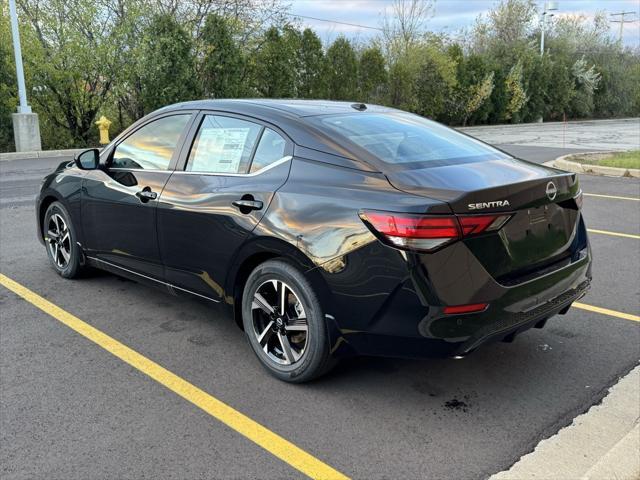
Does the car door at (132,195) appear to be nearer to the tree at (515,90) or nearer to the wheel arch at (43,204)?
the wheel arch at (43,204)

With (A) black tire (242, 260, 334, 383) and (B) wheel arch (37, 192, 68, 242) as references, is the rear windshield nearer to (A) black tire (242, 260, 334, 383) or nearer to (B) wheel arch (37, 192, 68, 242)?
(A) black tire (242, 260, 334, 383)

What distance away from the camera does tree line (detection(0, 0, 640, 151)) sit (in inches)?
779

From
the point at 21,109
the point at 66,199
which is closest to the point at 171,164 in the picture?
the point at 66,199

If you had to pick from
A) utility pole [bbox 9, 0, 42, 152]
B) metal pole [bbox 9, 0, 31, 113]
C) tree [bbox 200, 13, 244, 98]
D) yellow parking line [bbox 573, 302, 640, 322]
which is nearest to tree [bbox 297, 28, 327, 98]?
tree [bbox 200, 13, 244, 98]

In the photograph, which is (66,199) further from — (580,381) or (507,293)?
(580,381)

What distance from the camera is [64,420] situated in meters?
3.20

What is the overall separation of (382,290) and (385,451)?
76cm

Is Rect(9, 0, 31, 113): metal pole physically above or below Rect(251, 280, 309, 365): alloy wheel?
above

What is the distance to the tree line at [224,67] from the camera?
19781 mm

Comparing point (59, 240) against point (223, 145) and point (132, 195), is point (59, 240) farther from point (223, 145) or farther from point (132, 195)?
point (223, 145)

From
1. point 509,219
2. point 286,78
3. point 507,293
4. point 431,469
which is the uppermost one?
point 286,78

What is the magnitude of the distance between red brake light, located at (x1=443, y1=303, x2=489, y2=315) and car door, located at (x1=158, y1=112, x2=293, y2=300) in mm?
1210

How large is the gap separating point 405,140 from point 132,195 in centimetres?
202

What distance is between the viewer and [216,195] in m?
3.84
